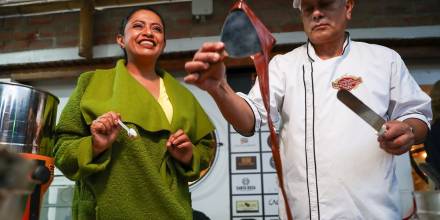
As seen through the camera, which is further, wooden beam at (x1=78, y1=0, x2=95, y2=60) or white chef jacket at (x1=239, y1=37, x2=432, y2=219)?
wooden beam at (x1=78, y1=0, x2=95, y2=60)

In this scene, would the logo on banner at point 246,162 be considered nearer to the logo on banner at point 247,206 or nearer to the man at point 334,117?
the logo on banner at point 247,206

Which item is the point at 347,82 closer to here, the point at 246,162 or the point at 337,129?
the point at 337,129

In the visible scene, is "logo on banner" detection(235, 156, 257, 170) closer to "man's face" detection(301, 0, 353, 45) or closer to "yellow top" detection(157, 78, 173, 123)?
"yellow top" detection(157, 78, 173, 123)

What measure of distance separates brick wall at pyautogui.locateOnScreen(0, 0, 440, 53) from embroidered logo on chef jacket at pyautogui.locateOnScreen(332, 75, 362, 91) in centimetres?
128

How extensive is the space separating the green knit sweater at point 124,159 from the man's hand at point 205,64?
36 cm

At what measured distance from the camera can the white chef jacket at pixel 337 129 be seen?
79 cm

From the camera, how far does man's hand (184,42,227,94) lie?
613 millimetres

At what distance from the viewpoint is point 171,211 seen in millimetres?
928

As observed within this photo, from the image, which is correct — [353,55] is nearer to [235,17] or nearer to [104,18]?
[235,17]

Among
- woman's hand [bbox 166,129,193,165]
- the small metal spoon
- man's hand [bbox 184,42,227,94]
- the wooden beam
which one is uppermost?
the wooden beam

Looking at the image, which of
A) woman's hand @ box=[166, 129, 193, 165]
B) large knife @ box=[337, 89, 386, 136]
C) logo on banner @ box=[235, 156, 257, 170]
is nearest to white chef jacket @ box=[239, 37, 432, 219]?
large knife @ box=[337, 89, 386, 136]

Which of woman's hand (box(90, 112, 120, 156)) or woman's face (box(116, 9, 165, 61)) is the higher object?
woman's face (box(116, 9, 165, 61))

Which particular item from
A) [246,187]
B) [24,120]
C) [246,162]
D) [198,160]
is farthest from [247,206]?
[24,120]

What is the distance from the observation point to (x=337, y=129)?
32.7 inches
